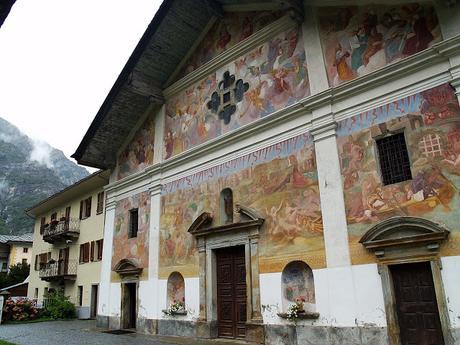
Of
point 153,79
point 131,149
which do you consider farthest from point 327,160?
point 131,149

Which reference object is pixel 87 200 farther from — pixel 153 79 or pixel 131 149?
pixel 153 79

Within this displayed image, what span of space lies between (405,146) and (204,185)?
246 inches

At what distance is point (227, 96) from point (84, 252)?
50.2 feet

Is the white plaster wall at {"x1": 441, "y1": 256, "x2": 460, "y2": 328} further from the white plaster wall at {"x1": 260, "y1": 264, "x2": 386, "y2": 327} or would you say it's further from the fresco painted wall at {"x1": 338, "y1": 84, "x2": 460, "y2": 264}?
the white plaster wall at {"x1": 260, "y1": 264, "x2": 386, "y2": 327}

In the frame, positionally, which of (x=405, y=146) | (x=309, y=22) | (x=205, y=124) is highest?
(x=309, y=22)

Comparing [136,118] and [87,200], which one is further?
[87,200]

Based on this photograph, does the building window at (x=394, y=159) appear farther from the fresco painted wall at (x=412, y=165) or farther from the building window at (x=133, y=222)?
the building window at (x=133, y=222)

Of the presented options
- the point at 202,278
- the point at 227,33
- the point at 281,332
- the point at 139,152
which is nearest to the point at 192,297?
the point at 202,278

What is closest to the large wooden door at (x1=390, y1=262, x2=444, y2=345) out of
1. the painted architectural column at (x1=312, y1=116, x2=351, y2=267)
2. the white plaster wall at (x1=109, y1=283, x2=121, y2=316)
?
the painted architectural column at (x1=312, y1=116, x2=351, y2=267)

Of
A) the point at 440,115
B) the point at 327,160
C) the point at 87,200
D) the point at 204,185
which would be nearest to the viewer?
the point at 440,115

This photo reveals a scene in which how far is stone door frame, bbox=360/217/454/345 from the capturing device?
24.7 ft

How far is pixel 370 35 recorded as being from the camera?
9.47 meters

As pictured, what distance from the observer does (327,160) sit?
9719mm

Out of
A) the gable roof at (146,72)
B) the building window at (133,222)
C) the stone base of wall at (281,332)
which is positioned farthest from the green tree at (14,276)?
the stone base of wall at (281,332)
